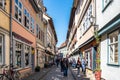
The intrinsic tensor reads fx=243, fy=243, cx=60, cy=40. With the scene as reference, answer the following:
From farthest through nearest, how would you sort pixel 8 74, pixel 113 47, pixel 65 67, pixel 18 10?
pixel 65 67
pixel 18 10
pixel 8 74
pixel 113 47

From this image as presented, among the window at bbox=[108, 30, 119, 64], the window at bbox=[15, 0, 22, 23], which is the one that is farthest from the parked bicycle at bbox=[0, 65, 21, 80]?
the window at bbox=[108, 30, 119, 64]

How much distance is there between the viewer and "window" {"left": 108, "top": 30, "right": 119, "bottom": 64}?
33.7 ft

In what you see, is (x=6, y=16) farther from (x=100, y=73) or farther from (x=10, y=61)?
(x=100, y=73)

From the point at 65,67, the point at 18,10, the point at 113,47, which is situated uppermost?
the point at 18,10

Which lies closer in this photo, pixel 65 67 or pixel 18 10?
pixel 18 10

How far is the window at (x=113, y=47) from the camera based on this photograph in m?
10.3

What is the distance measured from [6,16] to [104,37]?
17.9ft

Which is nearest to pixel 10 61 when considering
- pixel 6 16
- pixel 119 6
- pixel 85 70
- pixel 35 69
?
pixel 6 16

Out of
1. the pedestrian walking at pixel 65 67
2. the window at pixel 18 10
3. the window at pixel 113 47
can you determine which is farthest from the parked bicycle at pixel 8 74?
the pedestrian walking at pixel 65 67

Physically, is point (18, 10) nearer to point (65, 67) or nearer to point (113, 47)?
point (65, 67)

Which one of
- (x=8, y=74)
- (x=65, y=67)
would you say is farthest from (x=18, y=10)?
(x=65, y=67)

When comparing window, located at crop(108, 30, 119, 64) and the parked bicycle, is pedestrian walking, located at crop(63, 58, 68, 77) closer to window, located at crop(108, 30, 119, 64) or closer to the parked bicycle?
the parked bicycle

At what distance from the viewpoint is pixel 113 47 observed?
35.4 ft

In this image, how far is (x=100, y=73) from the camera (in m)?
12.3
